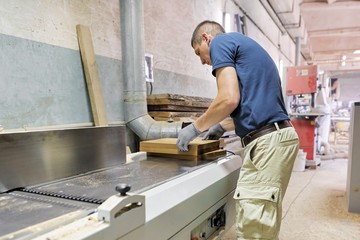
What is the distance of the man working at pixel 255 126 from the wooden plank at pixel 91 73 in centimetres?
70

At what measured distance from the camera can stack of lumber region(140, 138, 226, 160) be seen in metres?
1.29

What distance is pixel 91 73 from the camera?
1.62m

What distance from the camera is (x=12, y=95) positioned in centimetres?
127

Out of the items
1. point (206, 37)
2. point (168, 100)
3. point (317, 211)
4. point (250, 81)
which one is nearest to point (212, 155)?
point (250, 81)

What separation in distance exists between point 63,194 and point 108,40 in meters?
1.31

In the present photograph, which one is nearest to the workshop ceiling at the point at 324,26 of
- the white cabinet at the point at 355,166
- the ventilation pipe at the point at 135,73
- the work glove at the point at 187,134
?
the white cabinet at the point at 355,166

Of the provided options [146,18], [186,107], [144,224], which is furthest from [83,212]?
[146,18]

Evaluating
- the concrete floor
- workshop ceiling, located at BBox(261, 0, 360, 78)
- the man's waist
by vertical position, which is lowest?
the concrete floor

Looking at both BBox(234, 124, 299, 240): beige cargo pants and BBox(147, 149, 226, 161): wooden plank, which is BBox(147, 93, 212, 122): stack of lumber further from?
BBox(234, 124, 299, 240): beige cargo pants

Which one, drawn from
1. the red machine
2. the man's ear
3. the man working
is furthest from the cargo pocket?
the red machine

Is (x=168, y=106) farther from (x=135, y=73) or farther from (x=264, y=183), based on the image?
(x=264, y=183)

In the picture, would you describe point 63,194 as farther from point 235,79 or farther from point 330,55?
point 330,55

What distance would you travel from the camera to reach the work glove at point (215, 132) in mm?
1508

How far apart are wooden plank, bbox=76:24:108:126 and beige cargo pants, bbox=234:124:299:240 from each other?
3.13ft
